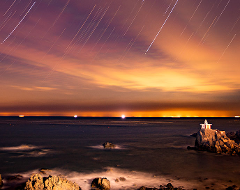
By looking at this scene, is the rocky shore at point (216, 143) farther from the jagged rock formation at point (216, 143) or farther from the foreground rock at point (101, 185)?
the foreground rock at point (101, 185)

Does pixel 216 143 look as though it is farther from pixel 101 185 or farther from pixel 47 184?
pixel 47 184

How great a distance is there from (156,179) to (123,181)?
357 cm

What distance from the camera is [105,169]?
26.8m

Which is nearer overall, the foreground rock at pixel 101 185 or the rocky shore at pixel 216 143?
the foreground rock at pixel 101 185

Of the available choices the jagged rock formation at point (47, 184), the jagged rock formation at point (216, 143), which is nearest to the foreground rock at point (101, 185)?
the jagged rock formation at point (47, 184)

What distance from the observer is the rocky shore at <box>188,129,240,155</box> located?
36.1 m

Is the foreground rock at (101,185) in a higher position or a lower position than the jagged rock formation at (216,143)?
lower

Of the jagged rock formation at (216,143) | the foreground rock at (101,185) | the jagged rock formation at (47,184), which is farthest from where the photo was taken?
the jagged rock formation at (216,143)

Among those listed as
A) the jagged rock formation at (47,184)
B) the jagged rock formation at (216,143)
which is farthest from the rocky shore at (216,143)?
the jagged rock formation at (47,184)

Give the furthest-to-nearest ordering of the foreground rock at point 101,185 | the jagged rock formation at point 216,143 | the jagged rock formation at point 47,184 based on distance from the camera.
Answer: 1. the jagged rock formation at point 216,143
2. the foreground rock at point 101,185
3. the jagged rock formation at point 47,184

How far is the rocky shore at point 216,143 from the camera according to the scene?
36094 mm

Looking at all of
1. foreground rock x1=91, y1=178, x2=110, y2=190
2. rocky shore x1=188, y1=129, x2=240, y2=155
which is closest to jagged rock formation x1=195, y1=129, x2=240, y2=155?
rocky shore x1=188, y1=129, x2=240, y2=155

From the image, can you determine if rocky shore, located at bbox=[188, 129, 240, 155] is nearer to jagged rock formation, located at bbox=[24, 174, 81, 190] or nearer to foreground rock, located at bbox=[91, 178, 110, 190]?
foreground rock, located at bbox=[91, 178, 110, 190]

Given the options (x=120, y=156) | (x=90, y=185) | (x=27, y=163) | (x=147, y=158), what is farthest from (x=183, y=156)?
(x=27, y=163)
